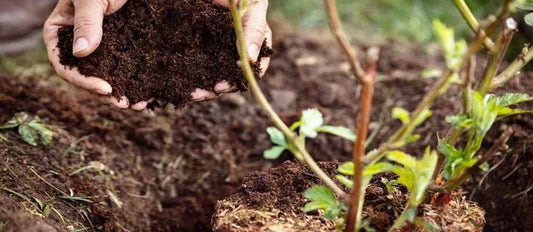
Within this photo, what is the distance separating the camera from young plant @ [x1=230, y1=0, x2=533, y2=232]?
1.12 metres

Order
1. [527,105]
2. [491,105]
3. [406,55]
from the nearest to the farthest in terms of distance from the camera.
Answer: [491,105] < [527,105] < [406,55]

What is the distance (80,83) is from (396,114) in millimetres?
939

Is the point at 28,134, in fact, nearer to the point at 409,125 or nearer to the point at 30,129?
the point at 30,129

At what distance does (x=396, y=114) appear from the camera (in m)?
1.10

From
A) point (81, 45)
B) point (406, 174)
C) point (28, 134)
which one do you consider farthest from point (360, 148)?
point (28, 134)

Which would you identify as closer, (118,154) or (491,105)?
(491,105)

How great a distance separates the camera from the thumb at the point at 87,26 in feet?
5.44

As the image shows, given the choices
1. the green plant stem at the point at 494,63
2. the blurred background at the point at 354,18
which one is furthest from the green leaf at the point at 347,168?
the blurred background at the point at 354,18

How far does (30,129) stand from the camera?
1.94 metres

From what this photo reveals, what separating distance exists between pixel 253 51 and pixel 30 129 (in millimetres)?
744

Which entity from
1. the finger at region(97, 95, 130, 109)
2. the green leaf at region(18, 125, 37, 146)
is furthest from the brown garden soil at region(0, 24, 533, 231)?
the finger at region(97, 95, 130, 109)

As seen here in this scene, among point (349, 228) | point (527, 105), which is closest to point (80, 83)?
point (349, 228)

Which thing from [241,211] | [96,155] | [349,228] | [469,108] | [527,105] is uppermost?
[527,105]

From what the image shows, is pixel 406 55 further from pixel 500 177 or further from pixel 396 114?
pixel 396 114
